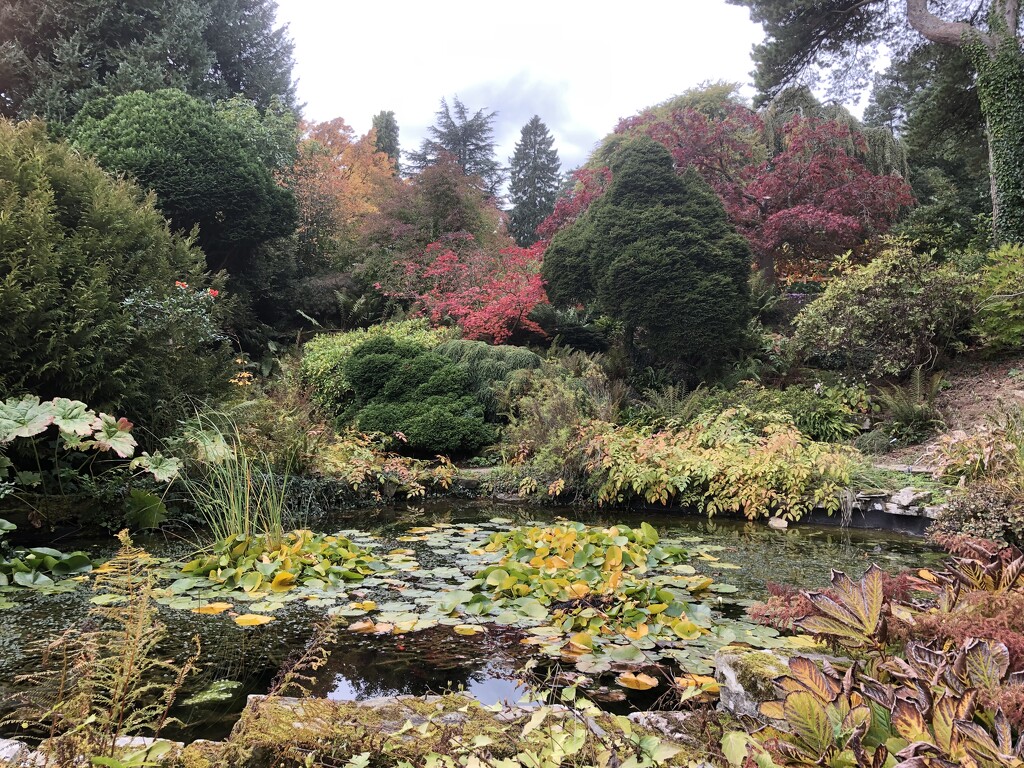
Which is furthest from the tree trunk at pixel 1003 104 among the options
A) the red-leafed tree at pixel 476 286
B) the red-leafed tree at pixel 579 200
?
the red-leafed tree at pixel 476 286

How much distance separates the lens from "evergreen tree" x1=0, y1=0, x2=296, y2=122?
1109 centimetres

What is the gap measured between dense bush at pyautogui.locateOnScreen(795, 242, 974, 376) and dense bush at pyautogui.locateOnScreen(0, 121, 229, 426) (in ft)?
25.2

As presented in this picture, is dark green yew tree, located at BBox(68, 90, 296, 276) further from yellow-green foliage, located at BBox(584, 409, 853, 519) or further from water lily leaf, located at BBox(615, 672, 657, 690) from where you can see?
water lily leaf, located at BBox(615, 672, 657, 690)

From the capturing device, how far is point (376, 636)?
2643 millimetres

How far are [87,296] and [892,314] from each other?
8.90 metres

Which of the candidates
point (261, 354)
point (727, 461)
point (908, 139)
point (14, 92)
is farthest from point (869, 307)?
point (14, 92)

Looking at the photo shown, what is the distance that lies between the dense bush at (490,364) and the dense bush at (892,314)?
407 centimetres

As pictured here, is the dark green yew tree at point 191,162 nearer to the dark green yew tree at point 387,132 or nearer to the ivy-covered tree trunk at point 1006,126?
the ivy-covered tree trunk at point 1006,126

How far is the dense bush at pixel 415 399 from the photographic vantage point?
7.63 meters

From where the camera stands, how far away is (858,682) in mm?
1324

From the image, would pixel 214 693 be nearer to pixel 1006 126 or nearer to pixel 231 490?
pixel 231 490

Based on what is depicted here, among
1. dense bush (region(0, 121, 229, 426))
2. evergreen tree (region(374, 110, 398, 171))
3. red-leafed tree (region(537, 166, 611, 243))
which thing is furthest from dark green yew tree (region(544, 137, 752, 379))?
evergreen tree (region(374, 110, 398, 171))

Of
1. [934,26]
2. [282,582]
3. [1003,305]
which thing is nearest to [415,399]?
[282,582]

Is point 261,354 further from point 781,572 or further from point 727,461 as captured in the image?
point 781,572
